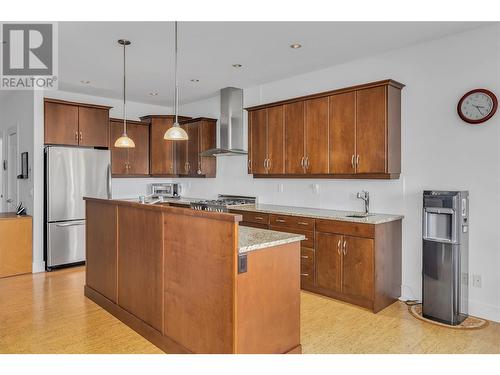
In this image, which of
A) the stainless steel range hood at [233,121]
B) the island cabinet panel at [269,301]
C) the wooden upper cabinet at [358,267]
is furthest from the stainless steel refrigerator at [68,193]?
the island cabinet panel at [269,301]

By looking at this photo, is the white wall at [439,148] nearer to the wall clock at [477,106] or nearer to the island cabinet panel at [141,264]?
the wall clock at [477,106]

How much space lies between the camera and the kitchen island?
227cm

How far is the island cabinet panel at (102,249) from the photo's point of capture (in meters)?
3.58

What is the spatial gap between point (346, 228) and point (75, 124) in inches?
168

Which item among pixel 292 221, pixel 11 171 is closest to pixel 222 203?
pixel 292 221

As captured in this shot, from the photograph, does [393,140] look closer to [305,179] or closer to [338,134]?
[338,134]

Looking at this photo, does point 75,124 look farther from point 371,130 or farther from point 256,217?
point 371,130

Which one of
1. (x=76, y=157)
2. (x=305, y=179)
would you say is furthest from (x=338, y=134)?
(x=76, y=157)

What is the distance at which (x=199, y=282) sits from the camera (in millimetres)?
2467

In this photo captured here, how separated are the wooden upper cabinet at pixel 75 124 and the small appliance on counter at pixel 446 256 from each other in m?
4.78

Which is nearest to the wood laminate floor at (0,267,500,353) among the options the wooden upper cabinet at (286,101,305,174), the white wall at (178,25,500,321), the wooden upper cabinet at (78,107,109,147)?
the white wall at (178,25,500,321)

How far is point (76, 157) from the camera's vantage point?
5.39 metres

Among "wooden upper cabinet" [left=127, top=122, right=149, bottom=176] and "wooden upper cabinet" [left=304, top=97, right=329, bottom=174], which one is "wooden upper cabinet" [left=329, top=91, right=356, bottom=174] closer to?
"wooden upper cabinet" [left=304, top=97, right=329, bottom=174]

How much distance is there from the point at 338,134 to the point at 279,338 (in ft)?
8.36
